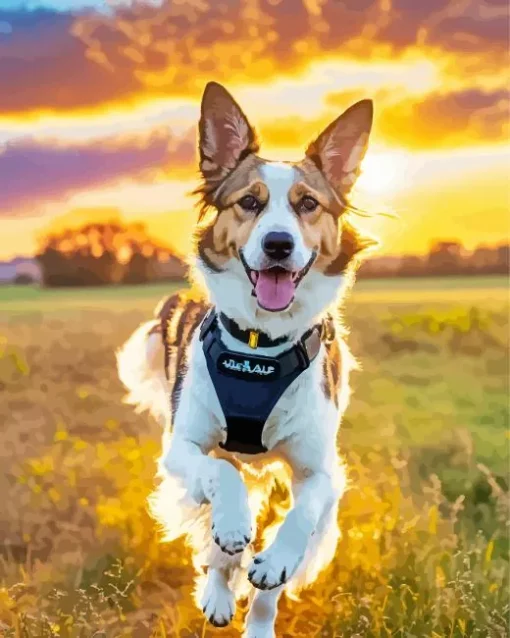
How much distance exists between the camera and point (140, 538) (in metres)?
4.26

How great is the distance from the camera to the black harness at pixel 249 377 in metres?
3.35

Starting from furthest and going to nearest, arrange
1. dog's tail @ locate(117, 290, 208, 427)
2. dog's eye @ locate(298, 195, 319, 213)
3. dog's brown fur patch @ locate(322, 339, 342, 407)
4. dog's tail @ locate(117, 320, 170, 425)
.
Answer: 1. dog's tail @ locate(117, 320, 170, 425)
2. dog's tail @ locate(117, 290, 208, 427)
3. dog's brown fur patch @ locate(322, 339, 342, 407)
4. dog's eye @ locate(298, 195, 319, 213)

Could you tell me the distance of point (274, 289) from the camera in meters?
3.17

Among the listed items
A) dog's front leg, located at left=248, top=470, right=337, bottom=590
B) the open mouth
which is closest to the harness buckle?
the open mouth

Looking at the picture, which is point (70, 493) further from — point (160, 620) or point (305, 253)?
point (305, 253)

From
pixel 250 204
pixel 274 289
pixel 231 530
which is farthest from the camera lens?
pixel 250 204

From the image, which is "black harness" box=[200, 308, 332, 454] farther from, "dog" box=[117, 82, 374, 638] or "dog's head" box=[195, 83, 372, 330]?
"dog's head" box=[195, 83, 372, 330]

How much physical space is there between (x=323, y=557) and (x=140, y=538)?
1.11 m

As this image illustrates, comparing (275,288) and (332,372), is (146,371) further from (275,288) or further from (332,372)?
(275,288)

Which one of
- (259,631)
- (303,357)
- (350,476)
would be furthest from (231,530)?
(350,476)

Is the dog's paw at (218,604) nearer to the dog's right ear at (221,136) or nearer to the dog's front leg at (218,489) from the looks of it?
the dog's front leg at (218,489)

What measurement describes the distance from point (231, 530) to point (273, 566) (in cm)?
23

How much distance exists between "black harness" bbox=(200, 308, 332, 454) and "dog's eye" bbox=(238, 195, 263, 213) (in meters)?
0.52

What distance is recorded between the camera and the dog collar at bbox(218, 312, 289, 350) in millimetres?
3436
